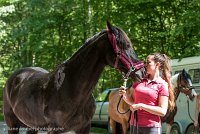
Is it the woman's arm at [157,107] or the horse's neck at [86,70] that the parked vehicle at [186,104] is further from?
the woman's arm at [157,107]

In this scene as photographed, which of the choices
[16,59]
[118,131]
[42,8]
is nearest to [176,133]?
[118,131]

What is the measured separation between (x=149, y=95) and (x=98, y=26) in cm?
1722

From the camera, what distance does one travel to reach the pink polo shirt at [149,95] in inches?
176

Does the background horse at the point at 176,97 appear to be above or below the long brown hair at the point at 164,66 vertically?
below

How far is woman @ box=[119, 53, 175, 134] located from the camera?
4.43 m

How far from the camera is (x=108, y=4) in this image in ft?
71.3

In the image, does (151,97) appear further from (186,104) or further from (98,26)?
(98,26)

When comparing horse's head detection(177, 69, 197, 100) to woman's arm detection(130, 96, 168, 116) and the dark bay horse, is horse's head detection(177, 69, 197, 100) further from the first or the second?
woman's arm detection(130, 96, 168, 116)

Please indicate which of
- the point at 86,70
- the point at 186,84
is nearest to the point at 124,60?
the point at 86,70

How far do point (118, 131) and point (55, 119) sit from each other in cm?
915

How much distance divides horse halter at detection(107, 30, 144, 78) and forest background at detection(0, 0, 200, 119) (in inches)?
455

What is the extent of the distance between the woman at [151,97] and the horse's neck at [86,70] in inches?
30.8

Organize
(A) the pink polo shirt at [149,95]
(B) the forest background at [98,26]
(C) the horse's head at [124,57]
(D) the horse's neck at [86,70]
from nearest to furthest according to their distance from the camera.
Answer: (A) the pink polo shirt at [149,95] < (C) the horse's head at [124,57] < (D) the horse's neck at [86,70] < (B) the forest background at [98,26]

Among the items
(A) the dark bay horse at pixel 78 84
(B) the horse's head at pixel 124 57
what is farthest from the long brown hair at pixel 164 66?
(A) the dark bay horse at pixel 78 84
